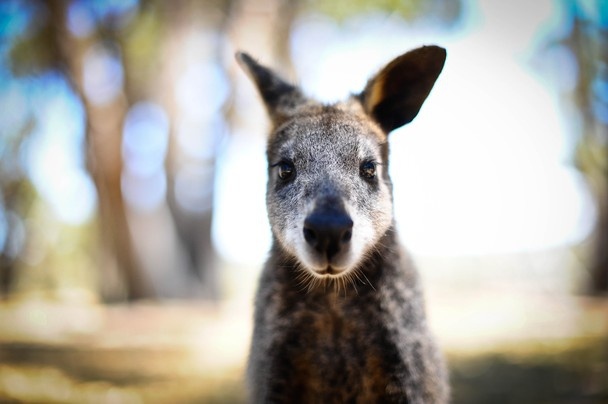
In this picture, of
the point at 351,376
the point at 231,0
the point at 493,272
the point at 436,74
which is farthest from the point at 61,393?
the point at 493,272

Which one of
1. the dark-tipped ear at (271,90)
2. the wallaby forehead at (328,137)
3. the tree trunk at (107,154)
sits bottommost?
the wallaby forehead at (328,137)

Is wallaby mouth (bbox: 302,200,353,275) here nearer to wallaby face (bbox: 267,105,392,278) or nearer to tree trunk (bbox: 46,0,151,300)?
wallaby face (bbox: 267,105,392,278)

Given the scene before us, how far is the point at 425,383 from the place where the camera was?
9.68ft

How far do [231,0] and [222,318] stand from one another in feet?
23.2

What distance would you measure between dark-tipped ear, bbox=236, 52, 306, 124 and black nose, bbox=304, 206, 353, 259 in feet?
4.63

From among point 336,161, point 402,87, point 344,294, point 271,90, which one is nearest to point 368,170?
point 336,161

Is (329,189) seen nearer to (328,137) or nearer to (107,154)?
(328,137)

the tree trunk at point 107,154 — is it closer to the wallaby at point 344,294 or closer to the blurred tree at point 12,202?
the blurred tree at point 12,202

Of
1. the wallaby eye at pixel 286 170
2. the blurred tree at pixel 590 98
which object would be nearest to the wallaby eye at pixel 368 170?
the wallaby eye at pixel 286 170

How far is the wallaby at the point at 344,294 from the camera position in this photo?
116 inches

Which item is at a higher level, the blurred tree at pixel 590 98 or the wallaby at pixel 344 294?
the blurred tree at pixel 590 98

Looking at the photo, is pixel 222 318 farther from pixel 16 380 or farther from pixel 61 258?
pixel 61 258

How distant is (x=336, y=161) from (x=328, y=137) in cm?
20

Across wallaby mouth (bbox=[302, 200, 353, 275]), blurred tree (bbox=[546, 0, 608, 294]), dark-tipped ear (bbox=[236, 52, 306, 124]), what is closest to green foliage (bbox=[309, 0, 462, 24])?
blurred tree (bbox=[546, 0, 608, 294])
